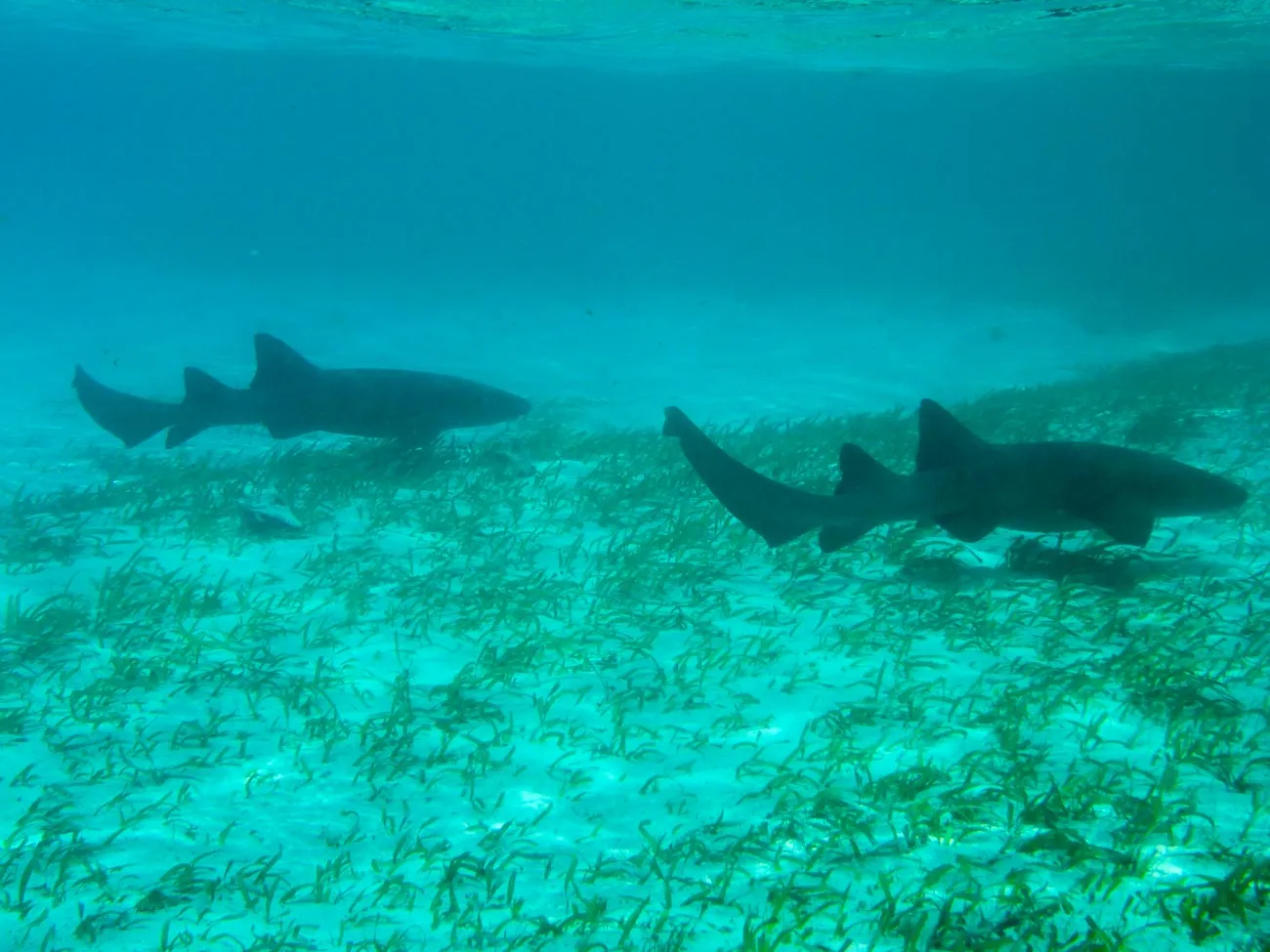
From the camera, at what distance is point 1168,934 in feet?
9.56

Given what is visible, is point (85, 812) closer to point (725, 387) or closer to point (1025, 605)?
point (1025, 605)

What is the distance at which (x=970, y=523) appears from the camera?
5785 mm

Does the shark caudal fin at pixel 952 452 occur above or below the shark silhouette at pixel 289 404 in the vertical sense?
above

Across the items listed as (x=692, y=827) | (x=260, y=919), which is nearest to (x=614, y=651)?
(x=692, y=827)

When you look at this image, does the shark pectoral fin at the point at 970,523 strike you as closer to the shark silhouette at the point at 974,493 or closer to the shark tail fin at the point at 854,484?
the shark silhouette at the point at 974,493

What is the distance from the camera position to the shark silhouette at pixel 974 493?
5742 millimetres

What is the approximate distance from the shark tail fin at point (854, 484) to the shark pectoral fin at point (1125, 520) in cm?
Answer: 143

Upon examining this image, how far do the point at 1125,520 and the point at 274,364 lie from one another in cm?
905

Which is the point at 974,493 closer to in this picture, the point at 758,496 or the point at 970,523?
the point at 970,523

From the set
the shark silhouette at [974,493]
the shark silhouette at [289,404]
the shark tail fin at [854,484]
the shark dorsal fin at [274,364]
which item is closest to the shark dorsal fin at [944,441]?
the shark silhouette at [974,493]

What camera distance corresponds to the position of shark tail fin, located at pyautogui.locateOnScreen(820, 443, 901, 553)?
575cm

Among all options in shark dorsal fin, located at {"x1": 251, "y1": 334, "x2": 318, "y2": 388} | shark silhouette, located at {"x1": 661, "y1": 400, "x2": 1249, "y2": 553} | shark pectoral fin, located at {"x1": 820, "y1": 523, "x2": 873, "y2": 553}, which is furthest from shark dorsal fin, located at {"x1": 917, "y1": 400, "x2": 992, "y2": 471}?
shark dorsal fin, located at {"x1": 251, "y1": 334, "x2": 318, "y2": 388}

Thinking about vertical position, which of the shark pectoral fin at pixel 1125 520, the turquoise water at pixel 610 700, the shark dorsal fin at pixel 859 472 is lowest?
the turquoise water at pixel 610 700

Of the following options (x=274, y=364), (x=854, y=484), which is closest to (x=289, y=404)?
(x=274, y=364)
